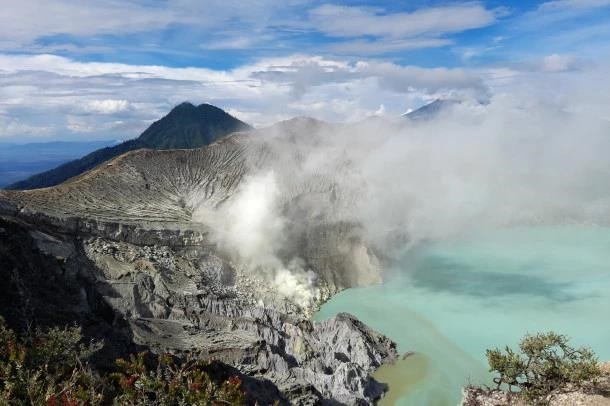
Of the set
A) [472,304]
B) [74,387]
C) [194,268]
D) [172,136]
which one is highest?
[172,136]

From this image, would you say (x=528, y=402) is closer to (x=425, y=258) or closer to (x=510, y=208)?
(x=425, y=258)

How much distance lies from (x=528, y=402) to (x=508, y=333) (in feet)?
59.9

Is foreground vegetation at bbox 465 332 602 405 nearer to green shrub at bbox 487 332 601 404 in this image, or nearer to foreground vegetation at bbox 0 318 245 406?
green shrub at bbox 487 332 601 404

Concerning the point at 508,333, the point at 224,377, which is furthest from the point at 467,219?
the point at 224,377

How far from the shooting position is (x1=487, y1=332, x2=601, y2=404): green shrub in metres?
21.5

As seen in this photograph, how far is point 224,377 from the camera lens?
22688mm

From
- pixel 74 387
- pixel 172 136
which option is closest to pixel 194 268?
pixel 74 387

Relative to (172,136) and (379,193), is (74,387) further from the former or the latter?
(172,136)

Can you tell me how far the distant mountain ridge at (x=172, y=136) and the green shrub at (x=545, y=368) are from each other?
462ft

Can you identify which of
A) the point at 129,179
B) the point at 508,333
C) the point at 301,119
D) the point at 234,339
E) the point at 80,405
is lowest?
the point at 508,333

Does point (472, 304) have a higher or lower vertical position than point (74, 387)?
lower

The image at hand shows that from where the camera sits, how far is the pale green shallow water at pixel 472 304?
34406 mm

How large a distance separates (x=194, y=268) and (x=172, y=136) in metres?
129

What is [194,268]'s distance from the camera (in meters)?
45.0
